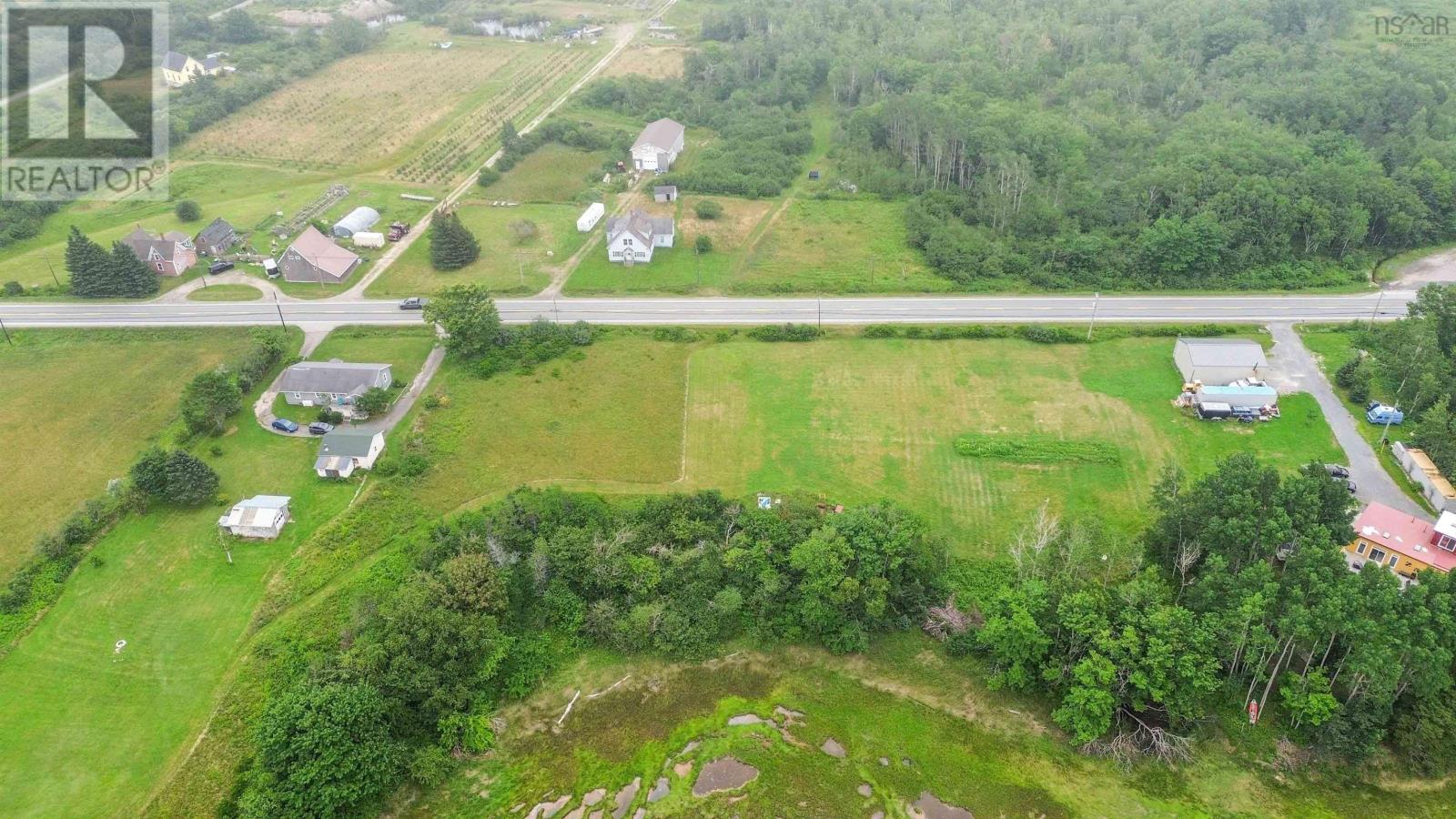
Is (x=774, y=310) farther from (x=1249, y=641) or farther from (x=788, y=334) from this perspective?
(x=1249, y=641)

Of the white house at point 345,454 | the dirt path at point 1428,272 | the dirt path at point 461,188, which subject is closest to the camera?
the white house at point 345,454

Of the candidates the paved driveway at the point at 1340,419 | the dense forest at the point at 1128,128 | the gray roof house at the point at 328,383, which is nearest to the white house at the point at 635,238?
the dense forest at the point at 1128,128

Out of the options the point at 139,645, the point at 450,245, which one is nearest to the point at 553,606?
the point at 139,645

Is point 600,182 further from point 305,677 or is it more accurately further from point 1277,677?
point 1277,677

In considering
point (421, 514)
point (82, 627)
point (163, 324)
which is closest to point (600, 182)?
point (163, 324)

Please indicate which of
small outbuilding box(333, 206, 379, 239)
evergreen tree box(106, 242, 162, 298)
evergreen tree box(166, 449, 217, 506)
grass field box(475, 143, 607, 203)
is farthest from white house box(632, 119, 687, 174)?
evergreen tree box(166, 449, 217, 506)

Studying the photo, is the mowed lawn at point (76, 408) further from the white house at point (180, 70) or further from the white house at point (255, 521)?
the white house at point (180, 70)

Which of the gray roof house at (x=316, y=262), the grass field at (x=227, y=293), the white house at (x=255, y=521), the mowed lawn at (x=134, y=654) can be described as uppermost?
the gray roof house at (x=316, y=262)

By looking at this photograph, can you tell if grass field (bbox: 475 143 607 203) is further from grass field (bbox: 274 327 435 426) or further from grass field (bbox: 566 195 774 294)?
grass field (bbox: 274 327 435 426)
